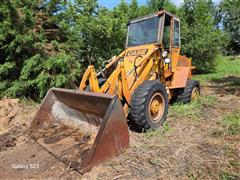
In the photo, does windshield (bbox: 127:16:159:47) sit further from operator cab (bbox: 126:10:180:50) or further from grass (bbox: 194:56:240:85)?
grass (bbox: 194:56:240:85)

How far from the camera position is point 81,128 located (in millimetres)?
4277

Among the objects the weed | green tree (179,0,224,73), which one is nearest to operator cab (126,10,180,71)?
the weed

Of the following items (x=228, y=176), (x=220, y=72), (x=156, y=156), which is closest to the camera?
(x=228, y=176)

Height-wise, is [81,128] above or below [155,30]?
below

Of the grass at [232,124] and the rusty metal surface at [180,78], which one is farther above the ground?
the rusty metal surface at [180,78]

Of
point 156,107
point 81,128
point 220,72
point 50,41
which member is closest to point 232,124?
point 156,107

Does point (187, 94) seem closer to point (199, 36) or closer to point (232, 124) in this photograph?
point (232, 124)

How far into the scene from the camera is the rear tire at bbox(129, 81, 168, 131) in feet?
14.0

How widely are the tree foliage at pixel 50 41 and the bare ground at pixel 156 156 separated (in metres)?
1.80

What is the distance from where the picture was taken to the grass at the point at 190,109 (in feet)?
18.0

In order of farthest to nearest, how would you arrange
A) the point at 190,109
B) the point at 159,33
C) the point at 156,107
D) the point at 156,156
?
the point at 190,109
the point at 159,33
the point at 156,107
the point at 156,156

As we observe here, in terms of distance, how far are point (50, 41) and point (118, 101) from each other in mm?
4700

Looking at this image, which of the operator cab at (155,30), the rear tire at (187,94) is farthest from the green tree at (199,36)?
the operator cab at (155,30)

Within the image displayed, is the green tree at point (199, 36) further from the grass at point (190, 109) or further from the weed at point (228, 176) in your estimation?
the weed at point (228, 176)
